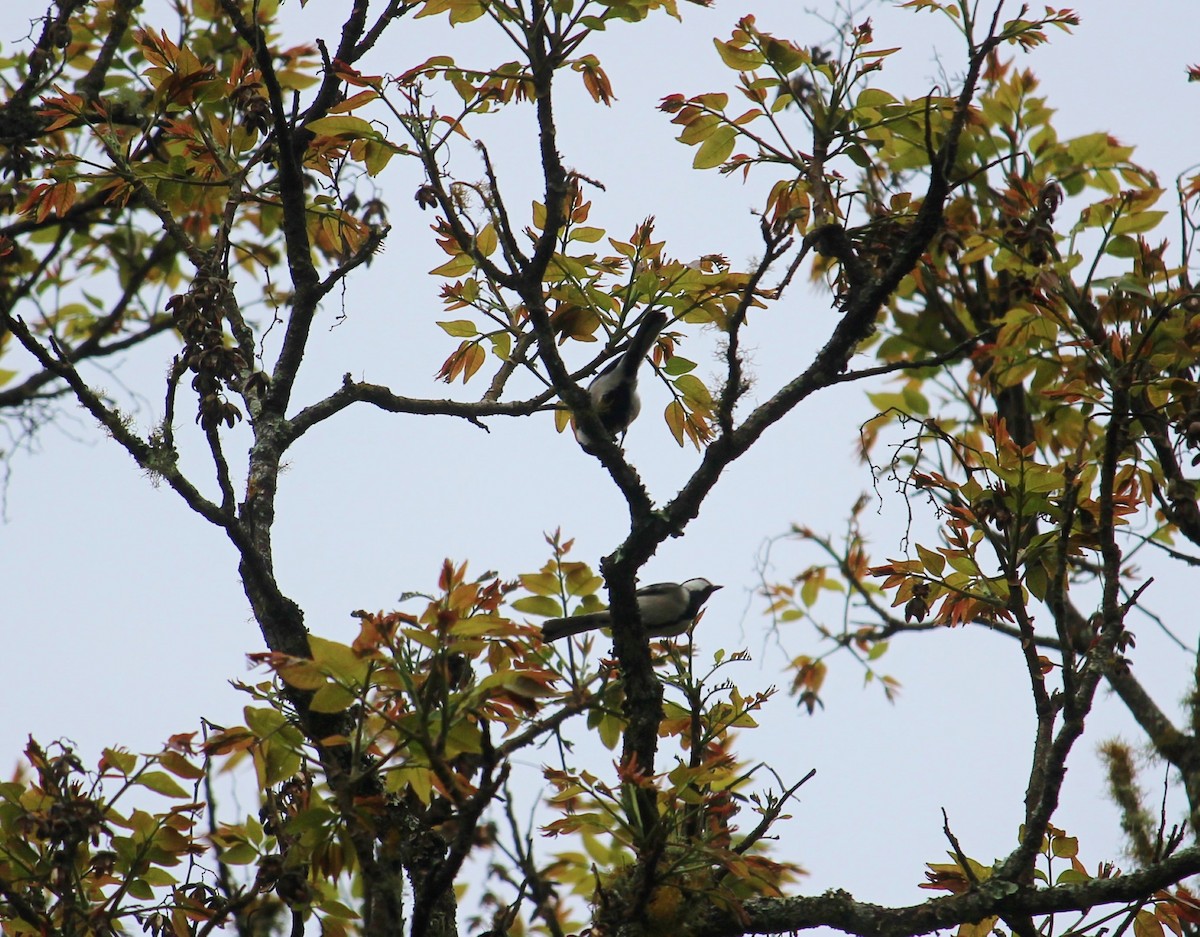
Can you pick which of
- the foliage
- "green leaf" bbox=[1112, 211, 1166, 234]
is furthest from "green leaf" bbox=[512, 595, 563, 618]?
"green leaf" bbox=[1112, 211, 1166, 234]

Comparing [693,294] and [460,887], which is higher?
[693,294]

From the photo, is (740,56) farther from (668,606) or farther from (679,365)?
(668,606)

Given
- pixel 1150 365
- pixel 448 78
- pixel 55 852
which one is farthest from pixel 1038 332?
pixel 55 852

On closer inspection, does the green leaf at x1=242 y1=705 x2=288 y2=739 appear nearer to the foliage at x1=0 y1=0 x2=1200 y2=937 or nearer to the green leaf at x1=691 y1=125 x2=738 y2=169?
the foliage at x1=0 y1=0 x2=1200 y2=937

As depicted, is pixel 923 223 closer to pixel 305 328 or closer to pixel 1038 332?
pixel 1038 332

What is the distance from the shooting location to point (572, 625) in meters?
3.50

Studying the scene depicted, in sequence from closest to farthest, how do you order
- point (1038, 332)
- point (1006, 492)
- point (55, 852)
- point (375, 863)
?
point (375, 863) → point (55, 852) → point (1006, 492) → point (1038, 332)

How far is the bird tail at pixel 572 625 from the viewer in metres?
3.39

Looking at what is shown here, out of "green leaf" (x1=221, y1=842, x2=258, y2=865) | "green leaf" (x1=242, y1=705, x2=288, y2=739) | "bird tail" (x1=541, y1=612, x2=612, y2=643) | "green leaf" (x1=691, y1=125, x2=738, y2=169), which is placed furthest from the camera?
"green leaf" (x1=691, y1=125, x2=738, y2=169)

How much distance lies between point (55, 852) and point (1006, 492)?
10.2 ft

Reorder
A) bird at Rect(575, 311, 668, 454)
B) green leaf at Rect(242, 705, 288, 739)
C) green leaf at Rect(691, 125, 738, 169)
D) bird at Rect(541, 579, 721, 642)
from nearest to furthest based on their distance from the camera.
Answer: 1. green leaf at Rect(242, 705, 288, 739)
2. green leaf at Rect(691, 125, 738, 169)
3. bird at Rect(541, 579, 721, 642)
4. bird at Rect(575, 311, 668, 454)

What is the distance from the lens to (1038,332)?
14.4 ft

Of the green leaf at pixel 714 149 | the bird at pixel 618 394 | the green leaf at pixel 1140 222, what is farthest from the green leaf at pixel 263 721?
the green leaf at pixel 1140 222

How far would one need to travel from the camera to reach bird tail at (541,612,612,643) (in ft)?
11.1
